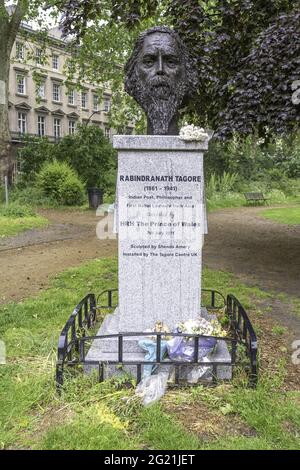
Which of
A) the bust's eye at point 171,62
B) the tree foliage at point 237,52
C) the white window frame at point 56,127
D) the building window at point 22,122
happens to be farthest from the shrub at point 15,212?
the white window frame at point 56,127

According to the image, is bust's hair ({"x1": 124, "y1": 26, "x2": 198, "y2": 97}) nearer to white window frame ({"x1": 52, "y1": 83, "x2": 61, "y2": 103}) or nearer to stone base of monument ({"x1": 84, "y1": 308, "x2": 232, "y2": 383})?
stone base of monument ({"x1": 84, "y1": 308, "x2": 232, "y2": 383})

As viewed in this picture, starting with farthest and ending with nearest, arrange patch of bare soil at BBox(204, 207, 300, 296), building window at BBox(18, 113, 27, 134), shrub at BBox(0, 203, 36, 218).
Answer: building window at BBox(18, 113, 27, 134)
shrub at BBox(0, 203, 36, 218)
patch of bare soil at BBox(204, 207, 300, 296)

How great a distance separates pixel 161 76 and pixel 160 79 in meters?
0.04

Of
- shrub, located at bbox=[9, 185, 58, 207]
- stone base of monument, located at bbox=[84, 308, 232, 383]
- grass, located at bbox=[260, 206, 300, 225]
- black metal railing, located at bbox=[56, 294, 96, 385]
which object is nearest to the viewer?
black metal railing, located at bbox=[56, 294, 96, 385]

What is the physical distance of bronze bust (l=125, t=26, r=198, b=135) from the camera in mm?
4438

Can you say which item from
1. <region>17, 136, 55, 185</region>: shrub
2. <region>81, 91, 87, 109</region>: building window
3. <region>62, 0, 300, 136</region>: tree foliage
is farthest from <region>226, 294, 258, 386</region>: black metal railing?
<region>81, 91, 87, 109</region>: building window

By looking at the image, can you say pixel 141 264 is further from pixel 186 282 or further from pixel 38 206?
pixel 38 206

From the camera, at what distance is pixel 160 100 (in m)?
4.52

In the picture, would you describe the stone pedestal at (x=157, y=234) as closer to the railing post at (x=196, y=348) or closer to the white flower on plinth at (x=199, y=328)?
the white flower on plinth at (x=199, y=328)

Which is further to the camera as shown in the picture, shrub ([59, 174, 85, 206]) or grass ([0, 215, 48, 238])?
shrub ([59, 174, 85, 206])

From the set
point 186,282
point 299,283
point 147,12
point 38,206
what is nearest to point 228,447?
point 186,282

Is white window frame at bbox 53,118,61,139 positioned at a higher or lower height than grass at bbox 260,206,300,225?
higher

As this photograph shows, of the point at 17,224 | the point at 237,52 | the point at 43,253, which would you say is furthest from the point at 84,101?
the point at 237,52

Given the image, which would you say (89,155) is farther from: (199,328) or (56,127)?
(56,127)
